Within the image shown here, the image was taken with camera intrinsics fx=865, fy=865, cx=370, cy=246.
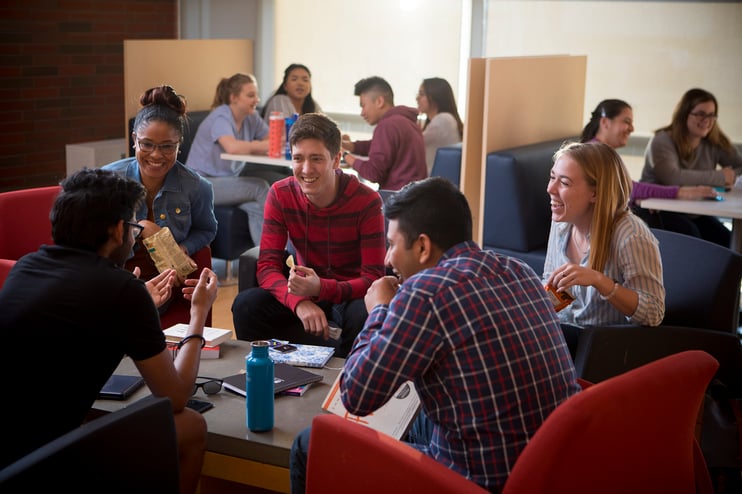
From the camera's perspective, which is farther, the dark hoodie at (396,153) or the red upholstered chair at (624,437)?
the dark hoodie at (396,153)

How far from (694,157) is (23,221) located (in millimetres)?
3499

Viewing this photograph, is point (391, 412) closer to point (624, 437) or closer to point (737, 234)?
point (624, 437)

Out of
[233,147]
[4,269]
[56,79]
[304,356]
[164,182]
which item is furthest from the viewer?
[56,79]

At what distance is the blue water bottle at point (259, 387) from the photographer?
6.84 feet

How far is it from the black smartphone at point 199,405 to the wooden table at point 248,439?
0.01m

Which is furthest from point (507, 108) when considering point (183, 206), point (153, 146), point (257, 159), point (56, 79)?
point (56, 79)

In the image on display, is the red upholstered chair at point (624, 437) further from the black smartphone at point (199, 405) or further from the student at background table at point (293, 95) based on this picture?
the student at background table at point (293, 95)

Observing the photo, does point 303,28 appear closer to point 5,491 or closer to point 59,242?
point 59,242

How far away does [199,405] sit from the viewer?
2.22m

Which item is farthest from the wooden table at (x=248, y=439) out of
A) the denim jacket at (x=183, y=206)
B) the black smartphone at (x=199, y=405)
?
the denim jacket at (x=183, y=206)

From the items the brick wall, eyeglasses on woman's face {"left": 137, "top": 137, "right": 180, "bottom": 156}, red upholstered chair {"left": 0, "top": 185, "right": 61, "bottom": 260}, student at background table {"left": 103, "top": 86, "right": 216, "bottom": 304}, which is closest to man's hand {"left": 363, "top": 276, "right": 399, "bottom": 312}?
student at background table {"left": 103, "top": 86, "right": 216, "bottom": 304}

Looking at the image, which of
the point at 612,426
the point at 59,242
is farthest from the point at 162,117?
the point at 612,426

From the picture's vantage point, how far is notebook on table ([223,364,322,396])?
2.32m

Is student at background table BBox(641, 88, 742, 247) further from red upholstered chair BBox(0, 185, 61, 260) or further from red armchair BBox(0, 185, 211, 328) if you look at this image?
red upholstered chair BBox(0, 185, 61, 260)
